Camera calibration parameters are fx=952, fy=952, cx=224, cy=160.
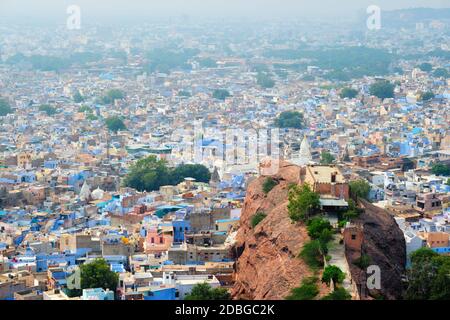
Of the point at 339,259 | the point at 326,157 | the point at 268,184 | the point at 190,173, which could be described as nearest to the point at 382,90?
the point at 326,157

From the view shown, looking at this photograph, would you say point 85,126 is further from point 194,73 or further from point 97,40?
point 97,40

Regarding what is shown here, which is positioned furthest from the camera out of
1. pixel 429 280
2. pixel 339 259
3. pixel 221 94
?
pixel 221 94

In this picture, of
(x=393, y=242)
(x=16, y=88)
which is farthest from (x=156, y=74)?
(x=393, y=242)

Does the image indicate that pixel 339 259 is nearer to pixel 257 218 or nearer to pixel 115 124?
pixel 257 218

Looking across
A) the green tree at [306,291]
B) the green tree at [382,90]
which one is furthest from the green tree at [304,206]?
the green tree at [382,90]

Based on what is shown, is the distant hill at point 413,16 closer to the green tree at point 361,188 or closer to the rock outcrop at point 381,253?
the green tree at point 361,188

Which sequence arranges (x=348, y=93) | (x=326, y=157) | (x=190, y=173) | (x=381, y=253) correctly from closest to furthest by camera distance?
1. (x=381, y=253)
2. (x=190, y=173)
3. (x=326, y=157)
4. (x=348, y=93)

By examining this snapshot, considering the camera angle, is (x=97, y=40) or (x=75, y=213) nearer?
(x=75, y=213)
